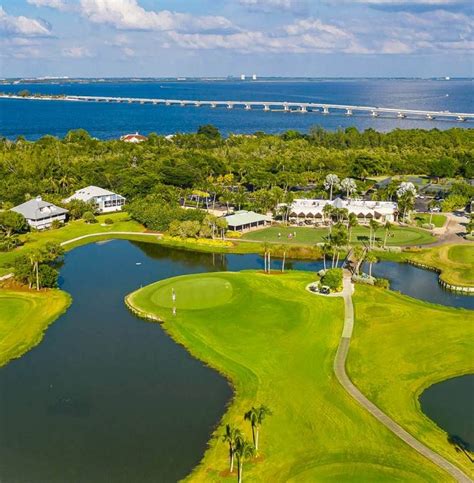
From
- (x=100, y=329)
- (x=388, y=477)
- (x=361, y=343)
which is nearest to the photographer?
(x=388, y=477)

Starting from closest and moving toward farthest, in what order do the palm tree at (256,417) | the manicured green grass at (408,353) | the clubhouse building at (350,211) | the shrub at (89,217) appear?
the palm tree at (256,417) < the manicured green grass at (408,353) < the clubhouse building at (350,211) < the shrub at (89,217)

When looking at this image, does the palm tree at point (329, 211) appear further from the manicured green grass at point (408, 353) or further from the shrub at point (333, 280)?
the manicured green grass at point (408, 353)

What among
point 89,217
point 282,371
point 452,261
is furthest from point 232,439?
point 89,217

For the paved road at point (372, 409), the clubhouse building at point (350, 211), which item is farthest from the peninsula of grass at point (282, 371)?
the clubhouse building at point (350, 211)

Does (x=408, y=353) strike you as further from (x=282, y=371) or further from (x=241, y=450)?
(x=241, y=450)

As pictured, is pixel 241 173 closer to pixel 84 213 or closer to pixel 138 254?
pixel 84 213

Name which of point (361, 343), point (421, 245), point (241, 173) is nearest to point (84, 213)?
point (241, 173)
